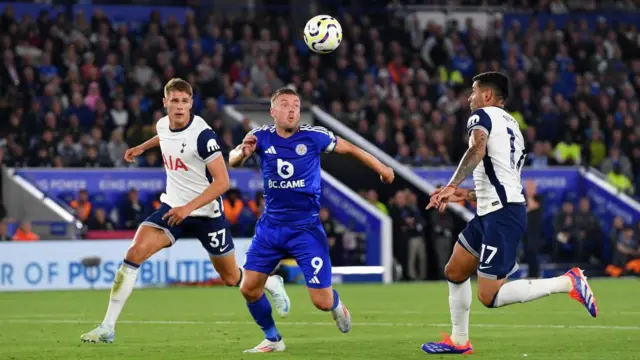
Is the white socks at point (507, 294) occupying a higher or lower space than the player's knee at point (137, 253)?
lower

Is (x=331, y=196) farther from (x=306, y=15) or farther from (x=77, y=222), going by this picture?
(x=306, y=15)

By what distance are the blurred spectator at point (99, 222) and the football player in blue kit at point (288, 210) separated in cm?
1446

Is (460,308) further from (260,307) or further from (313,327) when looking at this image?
(313,327)

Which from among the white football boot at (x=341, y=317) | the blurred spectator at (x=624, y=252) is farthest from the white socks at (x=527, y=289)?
the blurred spectator at (x=624, y=252)

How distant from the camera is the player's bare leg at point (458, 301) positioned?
446 inches

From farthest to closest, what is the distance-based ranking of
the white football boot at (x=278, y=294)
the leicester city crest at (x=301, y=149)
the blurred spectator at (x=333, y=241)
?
the blurred spectator at (x=333, y=241) → the white football boot at (x=278, y=294) → the leicester city crest at (x=301, y=149)

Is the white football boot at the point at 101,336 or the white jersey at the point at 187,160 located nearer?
the white football boot at the point at 101,336

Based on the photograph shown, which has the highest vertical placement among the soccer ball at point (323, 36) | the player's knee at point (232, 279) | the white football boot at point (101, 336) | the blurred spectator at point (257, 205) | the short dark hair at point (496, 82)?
the soccer ball at point (323, 36)

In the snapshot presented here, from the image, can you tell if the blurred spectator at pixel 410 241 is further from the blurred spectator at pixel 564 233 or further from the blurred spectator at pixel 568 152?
the blurred spectator at pixel 568 152

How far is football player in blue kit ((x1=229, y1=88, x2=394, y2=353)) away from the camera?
38.0ft

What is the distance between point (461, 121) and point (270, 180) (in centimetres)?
2055

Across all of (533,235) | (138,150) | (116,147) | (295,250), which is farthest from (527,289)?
(116,147)

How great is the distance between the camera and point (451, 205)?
28.3 m

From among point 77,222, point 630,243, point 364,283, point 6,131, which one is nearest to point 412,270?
point 364,283
